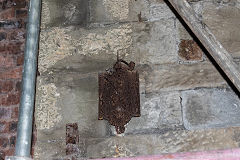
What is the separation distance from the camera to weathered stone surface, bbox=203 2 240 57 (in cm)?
235

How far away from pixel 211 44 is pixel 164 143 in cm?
65

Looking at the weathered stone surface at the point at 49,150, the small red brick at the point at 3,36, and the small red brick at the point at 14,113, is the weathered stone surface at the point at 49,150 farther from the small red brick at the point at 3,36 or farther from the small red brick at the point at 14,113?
the small red brick at the point at 3,36

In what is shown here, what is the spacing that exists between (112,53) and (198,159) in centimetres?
97

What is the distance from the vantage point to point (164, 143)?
2.20m

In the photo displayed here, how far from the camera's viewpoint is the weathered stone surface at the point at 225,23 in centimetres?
235

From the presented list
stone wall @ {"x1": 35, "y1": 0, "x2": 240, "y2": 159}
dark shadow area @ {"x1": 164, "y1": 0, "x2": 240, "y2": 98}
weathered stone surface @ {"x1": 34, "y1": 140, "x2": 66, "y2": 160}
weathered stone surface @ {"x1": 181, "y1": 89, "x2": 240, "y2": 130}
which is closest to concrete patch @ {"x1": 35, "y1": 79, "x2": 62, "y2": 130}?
stone wall @ {"x1": 35, "y1": 0, "x2": 240, "y2": 159}

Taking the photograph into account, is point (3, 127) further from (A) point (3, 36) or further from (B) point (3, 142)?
(A) point (3, 36)

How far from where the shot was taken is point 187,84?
230 cm

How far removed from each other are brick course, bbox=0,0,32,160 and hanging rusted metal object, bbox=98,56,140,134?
0.77 metres

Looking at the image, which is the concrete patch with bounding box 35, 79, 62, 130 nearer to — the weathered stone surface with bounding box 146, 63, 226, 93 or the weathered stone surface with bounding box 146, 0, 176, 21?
the weathered stone surface with bounding box 146, 63, 226, 93

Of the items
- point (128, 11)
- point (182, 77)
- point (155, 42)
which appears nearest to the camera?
point (182, 77)

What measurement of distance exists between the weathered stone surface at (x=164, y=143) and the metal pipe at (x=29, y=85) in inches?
15.2

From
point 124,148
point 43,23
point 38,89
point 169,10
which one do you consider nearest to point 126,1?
point 169,10

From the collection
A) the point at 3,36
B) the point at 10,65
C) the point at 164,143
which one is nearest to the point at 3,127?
the point at 10,65
